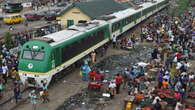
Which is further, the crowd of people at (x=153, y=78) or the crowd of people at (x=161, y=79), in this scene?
the crowd of people at (x=153, y=78)

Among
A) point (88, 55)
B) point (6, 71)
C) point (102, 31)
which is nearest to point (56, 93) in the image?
point (6, 71)

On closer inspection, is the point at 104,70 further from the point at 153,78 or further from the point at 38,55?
the point at 38,55

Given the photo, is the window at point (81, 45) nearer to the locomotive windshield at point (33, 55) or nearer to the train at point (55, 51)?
the train at point (55, 51)

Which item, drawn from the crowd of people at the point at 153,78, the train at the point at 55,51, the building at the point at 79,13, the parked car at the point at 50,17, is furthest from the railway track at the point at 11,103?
the parked car at the point at 50,17

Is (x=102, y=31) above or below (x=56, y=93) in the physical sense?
above

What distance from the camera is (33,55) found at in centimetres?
1712

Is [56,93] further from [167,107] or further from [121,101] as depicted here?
[167,107]

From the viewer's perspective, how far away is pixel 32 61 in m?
16.9

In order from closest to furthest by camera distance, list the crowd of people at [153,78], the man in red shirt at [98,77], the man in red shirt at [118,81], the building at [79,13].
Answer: the crowd of people at [153,78] < the man in red shirt at [118,81] < the man in red shirt at [98,77] < the building at [79,13]

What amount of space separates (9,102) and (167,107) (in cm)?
842

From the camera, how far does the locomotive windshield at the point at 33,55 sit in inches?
667

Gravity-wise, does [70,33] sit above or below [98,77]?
above

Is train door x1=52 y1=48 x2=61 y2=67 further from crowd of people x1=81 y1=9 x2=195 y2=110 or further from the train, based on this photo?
crowd of people x1=81 y1=9 x2=195 y2=110

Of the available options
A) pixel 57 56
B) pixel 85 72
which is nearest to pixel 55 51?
pixel 57 56
